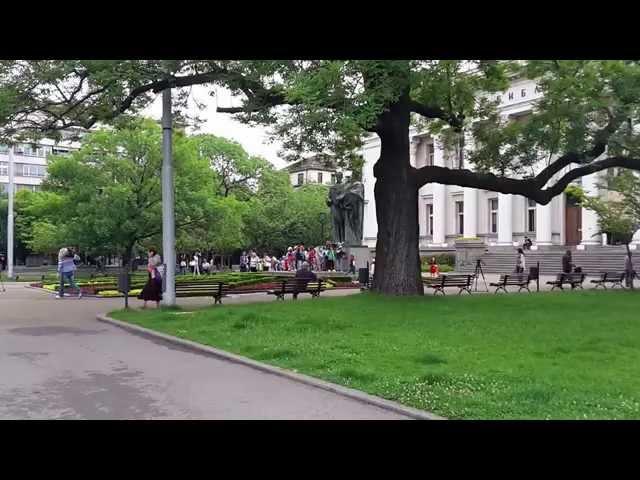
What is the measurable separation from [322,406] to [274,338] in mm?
4817

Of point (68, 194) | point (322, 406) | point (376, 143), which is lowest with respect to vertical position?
point (322, 406)

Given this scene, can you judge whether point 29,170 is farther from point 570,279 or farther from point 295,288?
point 570,279

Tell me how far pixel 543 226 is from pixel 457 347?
41.0 metres

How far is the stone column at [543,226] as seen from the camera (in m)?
49.2

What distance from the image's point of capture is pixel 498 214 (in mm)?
54031

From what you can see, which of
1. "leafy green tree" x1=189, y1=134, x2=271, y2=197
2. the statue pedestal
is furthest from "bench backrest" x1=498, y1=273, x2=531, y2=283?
"leafy green tree" x1=189, y1=134, x2=271, y2=197

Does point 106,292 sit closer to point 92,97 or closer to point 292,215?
point 92,97

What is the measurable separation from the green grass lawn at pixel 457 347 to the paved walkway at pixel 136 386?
70 cm

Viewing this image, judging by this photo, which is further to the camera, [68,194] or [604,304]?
[68,194]

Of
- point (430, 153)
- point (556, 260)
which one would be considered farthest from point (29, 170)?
point (556, 260)

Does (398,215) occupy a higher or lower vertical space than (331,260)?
higher

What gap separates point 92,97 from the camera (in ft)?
60.2

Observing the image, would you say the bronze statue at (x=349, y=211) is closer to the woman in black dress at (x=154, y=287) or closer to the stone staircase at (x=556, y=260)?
the stone staircase at (x=556, y=260)
